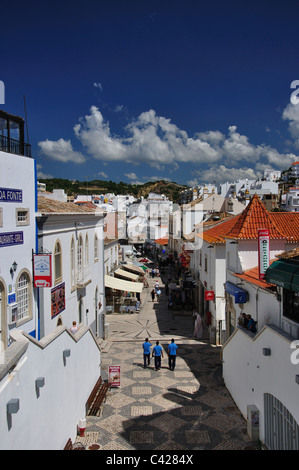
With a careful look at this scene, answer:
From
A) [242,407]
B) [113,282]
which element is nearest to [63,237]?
[242,407]

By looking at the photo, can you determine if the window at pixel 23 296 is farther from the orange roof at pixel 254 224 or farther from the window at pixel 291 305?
the orange roof at pixel 254 224

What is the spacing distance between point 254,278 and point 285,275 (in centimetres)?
449

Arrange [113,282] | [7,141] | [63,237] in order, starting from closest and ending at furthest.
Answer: [7,141] → [63,237] → [113,282]

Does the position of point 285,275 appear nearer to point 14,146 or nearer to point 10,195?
point 10,195

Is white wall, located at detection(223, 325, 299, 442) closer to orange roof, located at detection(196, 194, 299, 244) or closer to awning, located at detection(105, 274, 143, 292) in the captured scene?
orange roof, located at detection(196, 194, 299, 244)

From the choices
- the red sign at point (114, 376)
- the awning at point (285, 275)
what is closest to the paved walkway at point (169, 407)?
the red sign at point (114, 376)

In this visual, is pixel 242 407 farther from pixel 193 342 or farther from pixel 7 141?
pixel 7 141

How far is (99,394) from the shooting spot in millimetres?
13047

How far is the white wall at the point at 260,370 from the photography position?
27.7ft

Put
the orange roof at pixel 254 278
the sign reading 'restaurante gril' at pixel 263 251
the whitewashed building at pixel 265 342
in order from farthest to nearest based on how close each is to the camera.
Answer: the sign reading 'restaurante gril' at pixel 263 251
the orange roof at pixel 254 278
the whitewashed building at pixel 265 342

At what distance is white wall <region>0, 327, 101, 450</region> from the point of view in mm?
6383

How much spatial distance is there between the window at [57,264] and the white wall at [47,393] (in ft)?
10.2

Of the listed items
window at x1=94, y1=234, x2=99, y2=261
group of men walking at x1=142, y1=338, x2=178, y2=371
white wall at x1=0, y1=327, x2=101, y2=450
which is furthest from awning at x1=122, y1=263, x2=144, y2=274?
white wall at x1=0, y1=327, x2=101, y2=450
